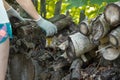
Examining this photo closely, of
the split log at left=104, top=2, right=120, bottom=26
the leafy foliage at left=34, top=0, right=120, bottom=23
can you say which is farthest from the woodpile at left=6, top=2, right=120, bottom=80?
the leafy foliage at left=34, top=0, right=120, bottom=23

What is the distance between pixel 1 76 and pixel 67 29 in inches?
41.6

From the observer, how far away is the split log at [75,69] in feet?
8.77

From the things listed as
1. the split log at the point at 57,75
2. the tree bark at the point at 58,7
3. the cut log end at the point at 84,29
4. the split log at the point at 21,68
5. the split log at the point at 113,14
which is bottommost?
the split log at the point at 21,68

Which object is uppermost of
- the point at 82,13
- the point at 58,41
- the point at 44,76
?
the point at 82,13

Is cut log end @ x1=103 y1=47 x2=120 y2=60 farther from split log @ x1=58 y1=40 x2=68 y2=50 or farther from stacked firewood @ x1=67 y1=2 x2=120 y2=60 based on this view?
split log @ x1=58 y1=40 x2=68 y2=50

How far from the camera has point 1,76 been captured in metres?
2.39

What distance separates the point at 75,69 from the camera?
2729 mm

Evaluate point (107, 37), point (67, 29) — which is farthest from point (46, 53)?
point (107, 37)

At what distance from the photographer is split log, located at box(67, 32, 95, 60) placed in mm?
2668

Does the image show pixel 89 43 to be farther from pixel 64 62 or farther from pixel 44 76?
pixel 44 76

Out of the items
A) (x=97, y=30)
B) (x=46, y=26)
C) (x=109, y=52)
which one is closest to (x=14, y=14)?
(x=46, y=26)

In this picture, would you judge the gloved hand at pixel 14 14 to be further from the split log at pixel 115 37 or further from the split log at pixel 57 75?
the split log at pixel 115 37

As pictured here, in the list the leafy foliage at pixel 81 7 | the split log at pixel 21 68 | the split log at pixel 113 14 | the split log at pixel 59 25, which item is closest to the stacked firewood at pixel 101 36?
the split log at pixel 113 14

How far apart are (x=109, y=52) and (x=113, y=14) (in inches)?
11.9
